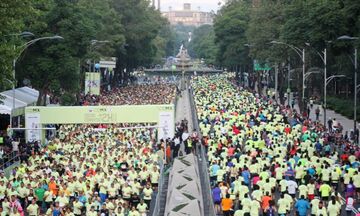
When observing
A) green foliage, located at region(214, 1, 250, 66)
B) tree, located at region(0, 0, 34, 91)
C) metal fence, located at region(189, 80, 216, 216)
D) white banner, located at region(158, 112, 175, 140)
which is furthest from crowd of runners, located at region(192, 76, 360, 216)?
green foliage, located at region(214, 1, 250, 66)

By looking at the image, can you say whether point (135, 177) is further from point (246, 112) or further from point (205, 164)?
point (246, 112)

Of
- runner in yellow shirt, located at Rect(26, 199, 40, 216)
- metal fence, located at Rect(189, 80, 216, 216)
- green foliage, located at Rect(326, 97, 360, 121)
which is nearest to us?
runner in yellow shirt, located at Rect(26, 199, 40, 216)

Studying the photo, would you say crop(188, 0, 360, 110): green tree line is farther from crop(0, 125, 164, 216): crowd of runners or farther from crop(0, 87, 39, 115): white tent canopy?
crop(0, 125, 164, 216): crowd of runners

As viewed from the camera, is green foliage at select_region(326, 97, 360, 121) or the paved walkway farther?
green foliage at select_region(326, 97, 360, 121)

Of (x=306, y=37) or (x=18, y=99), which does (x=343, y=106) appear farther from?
(x=18, y=99)

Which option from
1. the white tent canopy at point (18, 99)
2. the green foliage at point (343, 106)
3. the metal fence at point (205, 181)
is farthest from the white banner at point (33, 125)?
the green foliage at point (343, 106)

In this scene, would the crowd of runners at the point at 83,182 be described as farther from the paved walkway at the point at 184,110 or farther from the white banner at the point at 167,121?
the paved walkway at the point at 184,110

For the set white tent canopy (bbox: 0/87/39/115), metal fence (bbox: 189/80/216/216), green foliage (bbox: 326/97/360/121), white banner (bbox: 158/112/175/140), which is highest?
white tent canopy (bbox: 0/87/39/115)

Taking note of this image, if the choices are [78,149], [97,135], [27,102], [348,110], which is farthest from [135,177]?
[348,110]
